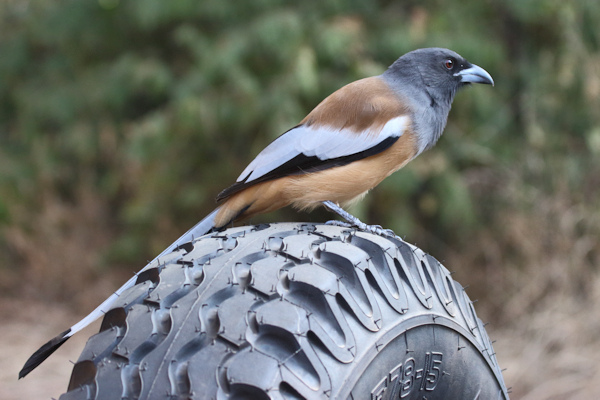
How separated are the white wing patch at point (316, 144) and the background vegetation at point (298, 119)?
9.62 feet

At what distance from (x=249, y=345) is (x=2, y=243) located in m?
7.01

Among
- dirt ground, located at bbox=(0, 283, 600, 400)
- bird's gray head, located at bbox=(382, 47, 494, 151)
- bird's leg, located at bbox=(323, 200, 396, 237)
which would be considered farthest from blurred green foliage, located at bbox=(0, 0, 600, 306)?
bird's leg, located at bbox=(323, 200, 396, 237)

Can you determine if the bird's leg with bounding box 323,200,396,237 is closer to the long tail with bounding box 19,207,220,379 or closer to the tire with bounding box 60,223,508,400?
the tire with bounding box 60,223,508,400

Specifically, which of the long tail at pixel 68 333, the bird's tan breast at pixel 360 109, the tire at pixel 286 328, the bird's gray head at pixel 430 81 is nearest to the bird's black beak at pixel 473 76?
the bird's gray head at pixel 430 81

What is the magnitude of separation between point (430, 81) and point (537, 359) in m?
2.98

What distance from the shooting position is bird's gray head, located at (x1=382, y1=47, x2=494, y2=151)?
325 centimetres

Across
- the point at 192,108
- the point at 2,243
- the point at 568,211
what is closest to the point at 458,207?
the point at 568,211

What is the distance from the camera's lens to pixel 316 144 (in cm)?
294

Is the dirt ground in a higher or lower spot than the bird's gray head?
lower

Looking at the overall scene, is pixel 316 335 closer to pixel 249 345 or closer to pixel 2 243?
pixel 249 345

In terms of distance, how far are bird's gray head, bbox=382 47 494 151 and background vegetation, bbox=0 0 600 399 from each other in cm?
253

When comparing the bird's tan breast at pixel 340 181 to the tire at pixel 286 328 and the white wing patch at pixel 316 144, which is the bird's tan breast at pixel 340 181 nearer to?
the white wing patch at pixel 316 144

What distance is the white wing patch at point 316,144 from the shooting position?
2.86m

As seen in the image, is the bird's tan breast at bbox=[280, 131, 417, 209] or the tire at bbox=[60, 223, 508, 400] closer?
the tire at bbox=[60, 223, 508, 400]
